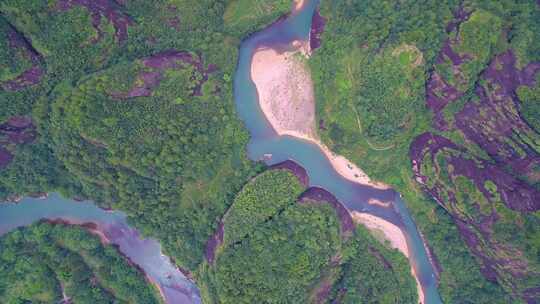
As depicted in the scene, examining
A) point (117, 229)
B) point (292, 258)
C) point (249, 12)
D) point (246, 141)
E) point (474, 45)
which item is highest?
point (249, 12)

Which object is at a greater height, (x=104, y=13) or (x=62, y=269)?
(x=104, y=13)

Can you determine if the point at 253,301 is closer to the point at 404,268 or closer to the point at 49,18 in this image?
the point at 404,268

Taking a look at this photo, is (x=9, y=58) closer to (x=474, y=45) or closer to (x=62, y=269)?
(x=62, y=269)

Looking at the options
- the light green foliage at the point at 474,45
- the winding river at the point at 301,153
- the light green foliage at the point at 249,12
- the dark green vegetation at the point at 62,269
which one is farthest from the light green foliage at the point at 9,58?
the light green foliage at the point at 474,45

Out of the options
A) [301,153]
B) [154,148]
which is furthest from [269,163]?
[154,148]

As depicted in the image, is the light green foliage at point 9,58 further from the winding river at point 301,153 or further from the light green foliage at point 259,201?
the light green foliage at point 259,201

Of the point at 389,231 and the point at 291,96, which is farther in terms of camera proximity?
the point at 389,231
